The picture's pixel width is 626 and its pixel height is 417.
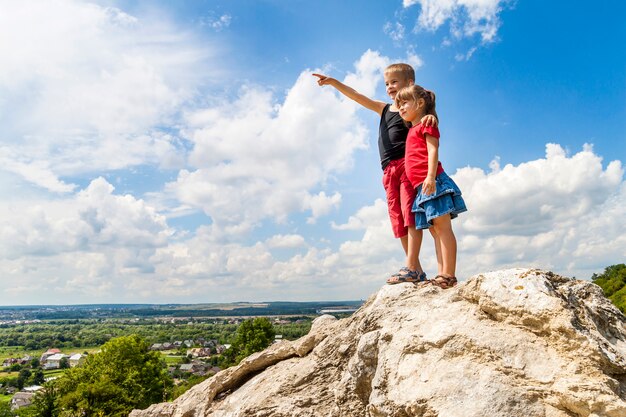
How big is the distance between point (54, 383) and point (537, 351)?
43.0m

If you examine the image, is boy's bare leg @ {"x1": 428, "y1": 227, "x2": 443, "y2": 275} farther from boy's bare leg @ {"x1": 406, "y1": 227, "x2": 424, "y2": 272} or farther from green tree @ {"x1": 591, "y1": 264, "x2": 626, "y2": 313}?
green tree @ {"x1": 591, "y1": 264, "x2": 626, "y2": 313}

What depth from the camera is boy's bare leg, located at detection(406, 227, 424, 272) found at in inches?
310

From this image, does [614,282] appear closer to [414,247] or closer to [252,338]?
[252,338]

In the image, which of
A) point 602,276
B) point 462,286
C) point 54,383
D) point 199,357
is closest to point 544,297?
point 462,286

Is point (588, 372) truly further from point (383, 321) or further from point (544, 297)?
point (383, 321)

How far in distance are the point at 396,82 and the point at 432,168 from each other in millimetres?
2395

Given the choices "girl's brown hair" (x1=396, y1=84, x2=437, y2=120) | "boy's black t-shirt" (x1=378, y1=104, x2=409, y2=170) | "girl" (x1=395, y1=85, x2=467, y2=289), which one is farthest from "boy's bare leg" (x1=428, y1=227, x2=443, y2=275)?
"girl's brown hair" (x1=396, y1=84, x2=437, y2=120)

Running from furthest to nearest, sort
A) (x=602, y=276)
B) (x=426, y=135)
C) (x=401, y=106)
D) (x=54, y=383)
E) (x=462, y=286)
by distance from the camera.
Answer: (x=602, y=276) < (x=54, y=383) < (x=401, y=106) < (x=426, y=135) < (x=462, y=286)

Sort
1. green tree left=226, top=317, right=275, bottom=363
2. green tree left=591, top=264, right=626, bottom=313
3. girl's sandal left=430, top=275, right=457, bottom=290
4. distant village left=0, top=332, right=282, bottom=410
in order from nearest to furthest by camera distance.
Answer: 1. girl's sandal left=430, top=275, right=457, bottom=290
2. green tree left=226, top=317, right=275, bottom=363
3. green tree left=591, top=264, right=626, bottom=313
4. distant village left=0, top=332, right=282, bottom=410

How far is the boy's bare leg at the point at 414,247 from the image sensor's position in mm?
7871

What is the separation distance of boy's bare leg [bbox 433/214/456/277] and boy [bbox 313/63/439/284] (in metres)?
0.69

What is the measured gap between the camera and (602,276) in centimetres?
9100

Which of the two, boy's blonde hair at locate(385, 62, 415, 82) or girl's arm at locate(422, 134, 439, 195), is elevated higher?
boy's blonde hair at locate(385, 62, 415, 82)

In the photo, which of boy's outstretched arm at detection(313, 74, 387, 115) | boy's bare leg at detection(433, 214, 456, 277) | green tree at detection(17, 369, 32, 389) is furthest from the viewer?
green tree at detection(17, 369, 32, 389)
